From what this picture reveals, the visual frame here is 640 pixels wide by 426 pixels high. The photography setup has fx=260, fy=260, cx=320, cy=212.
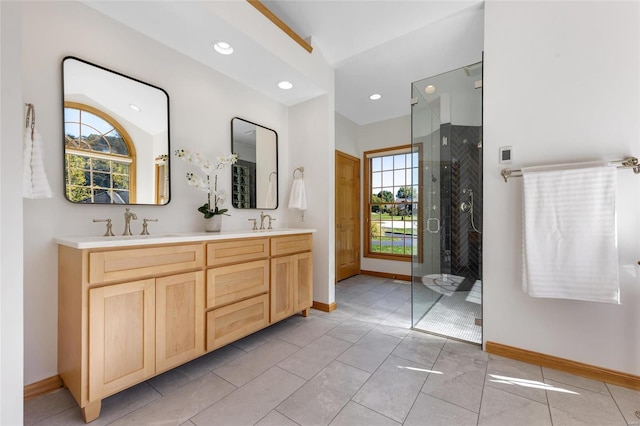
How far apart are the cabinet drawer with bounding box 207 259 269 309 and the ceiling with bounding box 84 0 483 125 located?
1783 millimetres

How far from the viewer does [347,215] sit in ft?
14.3

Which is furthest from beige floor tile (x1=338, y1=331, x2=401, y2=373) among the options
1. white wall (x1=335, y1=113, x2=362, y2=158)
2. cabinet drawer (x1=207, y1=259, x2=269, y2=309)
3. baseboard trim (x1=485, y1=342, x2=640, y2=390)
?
white wall (x1=335, y1=113, x2=362, y2=158)

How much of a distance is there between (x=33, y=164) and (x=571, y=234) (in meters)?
3.26

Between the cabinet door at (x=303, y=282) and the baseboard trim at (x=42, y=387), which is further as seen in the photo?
the cabinet door at (x=303, y=282)

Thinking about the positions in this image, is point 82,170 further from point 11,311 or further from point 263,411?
point 263,411

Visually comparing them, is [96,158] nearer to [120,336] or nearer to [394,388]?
[120,336]

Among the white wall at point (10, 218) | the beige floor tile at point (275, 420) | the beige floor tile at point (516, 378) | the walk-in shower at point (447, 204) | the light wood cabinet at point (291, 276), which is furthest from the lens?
the walk-in shower at point (447, 204)

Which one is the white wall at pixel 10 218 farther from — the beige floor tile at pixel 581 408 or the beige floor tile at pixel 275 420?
the beige floor tile at pixel 581 408

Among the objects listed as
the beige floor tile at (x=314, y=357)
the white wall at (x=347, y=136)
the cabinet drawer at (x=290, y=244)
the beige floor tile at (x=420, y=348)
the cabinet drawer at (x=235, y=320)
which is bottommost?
the beige floor tile at (x=420, y=348)

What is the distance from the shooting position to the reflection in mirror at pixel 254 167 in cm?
267

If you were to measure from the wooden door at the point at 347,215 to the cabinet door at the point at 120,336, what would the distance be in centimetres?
291

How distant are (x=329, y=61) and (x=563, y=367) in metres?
3.36

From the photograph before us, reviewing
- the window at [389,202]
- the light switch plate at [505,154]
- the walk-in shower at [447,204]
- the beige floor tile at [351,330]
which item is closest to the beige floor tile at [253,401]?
the beige floor tile at [351,330]

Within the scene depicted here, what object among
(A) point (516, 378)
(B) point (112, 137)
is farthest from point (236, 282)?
(A) point (516, 378)
